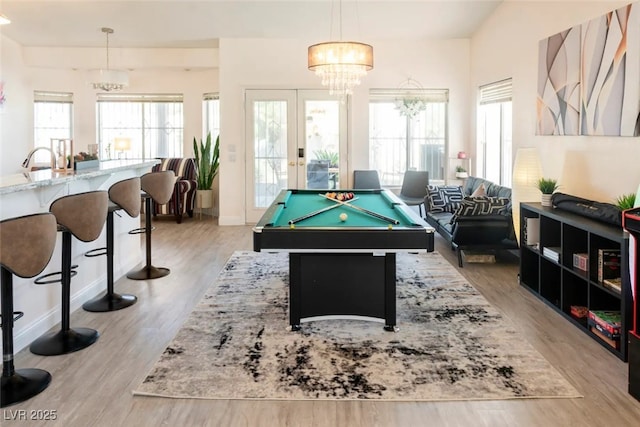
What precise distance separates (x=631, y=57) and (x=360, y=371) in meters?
3.09

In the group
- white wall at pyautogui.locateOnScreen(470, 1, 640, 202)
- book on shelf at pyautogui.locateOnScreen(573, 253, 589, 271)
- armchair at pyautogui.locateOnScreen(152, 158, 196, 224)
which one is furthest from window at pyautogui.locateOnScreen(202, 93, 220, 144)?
book on shelf at pyautogui.locateOnScreen(573, 253, 589, 271)

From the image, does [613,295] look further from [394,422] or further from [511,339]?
[394,422]

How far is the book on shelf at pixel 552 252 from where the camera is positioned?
13.6 ft

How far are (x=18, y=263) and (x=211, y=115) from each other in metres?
7.06

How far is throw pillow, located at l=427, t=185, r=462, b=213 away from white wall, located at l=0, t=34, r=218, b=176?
4298 millimetres

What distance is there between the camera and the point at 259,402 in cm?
266

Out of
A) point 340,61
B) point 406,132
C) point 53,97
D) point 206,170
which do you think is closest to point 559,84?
point 340,61

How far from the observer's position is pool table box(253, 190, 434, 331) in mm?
3254

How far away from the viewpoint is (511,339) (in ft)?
11.4

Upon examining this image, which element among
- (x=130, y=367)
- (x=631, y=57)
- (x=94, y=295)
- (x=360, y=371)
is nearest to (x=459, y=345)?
(x=360, y=371)

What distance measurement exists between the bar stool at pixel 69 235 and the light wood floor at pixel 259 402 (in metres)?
0.08

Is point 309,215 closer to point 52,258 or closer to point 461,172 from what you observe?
point 52,258

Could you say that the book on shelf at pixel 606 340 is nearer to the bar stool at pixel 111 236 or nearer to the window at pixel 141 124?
the bar stool at pixel 111 236

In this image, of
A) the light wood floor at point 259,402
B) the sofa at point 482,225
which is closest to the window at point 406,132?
the sofa at point 482,225
